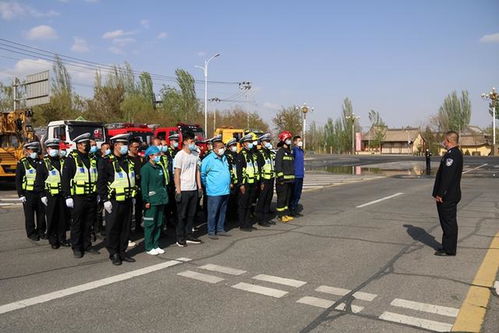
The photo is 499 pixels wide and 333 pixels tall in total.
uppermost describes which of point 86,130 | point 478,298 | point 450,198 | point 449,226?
point 86,130

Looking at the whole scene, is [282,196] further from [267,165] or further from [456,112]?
[456,112]

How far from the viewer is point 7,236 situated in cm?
868

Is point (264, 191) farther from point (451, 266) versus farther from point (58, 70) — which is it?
point (58, 70)

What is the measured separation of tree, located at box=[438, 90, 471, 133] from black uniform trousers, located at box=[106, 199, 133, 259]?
9701cm

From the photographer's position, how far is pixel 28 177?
8344 millimetres

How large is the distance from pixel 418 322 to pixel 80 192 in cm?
526

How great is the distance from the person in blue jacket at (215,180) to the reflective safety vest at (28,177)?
125 inches

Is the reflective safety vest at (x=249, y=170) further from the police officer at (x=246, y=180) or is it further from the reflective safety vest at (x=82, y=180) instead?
the reflective safety vest at (x=82, y=180)

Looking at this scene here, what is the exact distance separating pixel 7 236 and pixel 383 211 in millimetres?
8815

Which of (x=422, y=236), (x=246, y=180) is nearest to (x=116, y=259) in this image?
(x=246, y=180)

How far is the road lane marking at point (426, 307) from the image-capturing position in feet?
15.1

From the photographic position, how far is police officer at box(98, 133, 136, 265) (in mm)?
6535

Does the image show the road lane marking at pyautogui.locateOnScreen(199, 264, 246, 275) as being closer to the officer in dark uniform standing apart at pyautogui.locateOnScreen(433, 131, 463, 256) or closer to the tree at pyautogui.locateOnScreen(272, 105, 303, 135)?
the officer in dark uniform standing apart at pyautogui.locateOnScreen(433, 131, 463, 256)

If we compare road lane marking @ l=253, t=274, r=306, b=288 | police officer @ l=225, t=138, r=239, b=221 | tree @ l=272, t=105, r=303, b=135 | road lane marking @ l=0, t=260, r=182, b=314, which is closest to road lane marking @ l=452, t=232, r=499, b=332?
road lane marking @ l=253, t=274, r=306, b=288
